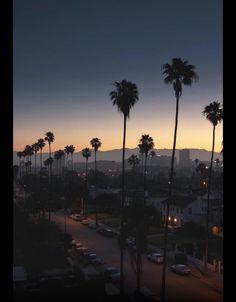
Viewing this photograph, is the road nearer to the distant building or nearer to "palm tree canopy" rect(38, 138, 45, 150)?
"palm tree canopy" rect(38, 138, 45, 150)

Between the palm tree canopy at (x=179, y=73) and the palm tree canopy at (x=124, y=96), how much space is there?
159 cm

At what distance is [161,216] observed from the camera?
82.4 ft

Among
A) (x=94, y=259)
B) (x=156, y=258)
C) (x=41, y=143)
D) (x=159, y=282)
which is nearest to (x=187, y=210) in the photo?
(x=156, y=258)

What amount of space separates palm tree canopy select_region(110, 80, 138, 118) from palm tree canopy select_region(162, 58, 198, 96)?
159 centimetres

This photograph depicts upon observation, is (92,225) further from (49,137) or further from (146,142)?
(49,137)

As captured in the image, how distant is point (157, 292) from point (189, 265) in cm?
311

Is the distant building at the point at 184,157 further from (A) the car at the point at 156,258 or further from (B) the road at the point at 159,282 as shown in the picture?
(A) the car at the point at 156,258

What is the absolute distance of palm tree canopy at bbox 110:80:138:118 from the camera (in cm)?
1512

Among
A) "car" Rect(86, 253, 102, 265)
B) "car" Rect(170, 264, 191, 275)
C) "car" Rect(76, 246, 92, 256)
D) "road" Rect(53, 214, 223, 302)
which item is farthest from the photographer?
"car" Rect(76, 246, 92, 256)

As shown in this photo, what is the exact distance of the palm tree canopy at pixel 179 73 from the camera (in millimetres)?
13875

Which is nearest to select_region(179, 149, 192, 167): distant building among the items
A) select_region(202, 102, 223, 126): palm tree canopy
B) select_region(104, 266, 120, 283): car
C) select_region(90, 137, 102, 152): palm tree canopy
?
select_region(90, 137, 102, 152): palm tree canopy

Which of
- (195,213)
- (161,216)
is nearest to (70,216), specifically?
(161,216)
